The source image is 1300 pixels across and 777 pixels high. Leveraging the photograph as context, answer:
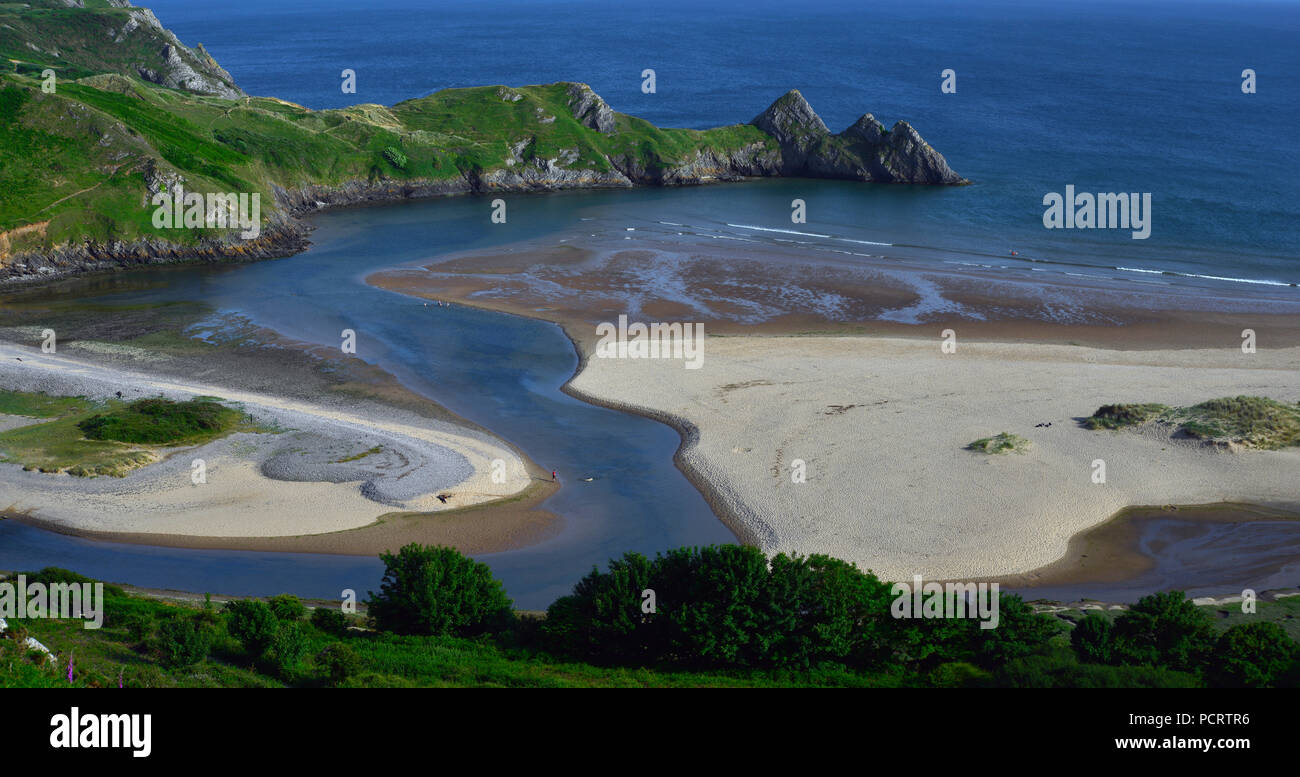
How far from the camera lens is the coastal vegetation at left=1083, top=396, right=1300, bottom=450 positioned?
50781 millimetres

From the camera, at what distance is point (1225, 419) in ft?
170

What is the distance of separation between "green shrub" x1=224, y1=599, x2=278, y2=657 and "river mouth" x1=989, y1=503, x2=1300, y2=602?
27.0m

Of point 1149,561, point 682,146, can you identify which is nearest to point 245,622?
point 1149,561

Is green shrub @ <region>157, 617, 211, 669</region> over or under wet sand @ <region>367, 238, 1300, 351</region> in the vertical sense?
under

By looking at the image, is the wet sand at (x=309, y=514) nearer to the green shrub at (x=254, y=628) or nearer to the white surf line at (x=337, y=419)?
the white surf line at (x=337, y=419)

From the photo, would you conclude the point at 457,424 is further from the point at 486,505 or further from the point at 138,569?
the point at 138,569

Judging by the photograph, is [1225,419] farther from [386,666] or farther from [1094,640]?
[386,666]

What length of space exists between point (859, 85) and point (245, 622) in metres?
167

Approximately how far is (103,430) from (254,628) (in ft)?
87.1

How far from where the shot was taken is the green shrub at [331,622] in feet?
108

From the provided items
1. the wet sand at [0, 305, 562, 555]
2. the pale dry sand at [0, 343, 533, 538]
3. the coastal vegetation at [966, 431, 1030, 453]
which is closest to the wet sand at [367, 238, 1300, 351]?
the pale dry sand at [0, 343, 533, 538]

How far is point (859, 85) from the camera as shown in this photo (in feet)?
580

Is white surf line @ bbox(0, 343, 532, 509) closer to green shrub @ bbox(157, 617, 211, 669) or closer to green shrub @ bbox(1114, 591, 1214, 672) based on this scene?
green shrub @ bbox(157, 617, 211, 669)

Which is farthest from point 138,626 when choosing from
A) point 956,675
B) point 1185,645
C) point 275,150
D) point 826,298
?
point 275,150
